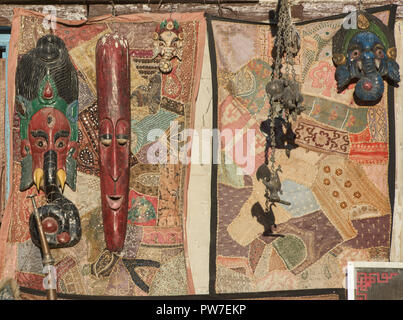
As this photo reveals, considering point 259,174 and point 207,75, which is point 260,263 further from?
point 207,75

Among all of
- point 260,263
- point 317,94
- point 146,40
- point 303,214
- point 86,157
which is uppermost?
point 146,40

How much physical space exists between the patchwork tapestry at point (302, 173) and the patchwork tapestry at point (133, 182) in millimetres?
245

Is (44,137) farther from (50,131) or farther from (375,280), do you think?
(375,280)

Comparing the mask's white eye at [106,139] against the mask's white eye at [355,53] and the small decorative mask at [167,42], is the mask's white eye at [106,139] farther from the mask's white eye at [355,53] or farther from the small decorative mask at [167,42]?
the mask's white eye at [355,53]

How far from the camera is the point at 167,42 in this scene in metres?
5.97

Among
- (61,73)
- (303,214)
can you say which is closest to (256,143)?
(303,214)

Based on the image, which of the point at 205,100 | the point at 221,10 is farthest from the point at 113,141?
the point at 221,10

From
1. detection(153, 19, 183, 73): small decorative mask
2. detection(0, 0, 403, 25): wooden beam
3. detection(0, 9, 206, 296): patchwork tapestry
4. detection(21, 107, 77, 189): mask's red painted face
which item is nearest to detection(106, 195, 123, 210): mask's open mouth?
detection(0, 9, 206, 296): patchwork tapestry

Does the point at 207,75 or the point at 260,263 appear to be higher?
the point at 207,75

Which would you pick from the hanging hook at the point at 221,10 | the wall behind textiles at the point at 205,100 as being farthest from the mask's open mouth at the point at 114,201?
the hanging hook at the point at 221,10

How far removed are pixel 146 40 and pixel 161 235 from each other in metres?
1.46

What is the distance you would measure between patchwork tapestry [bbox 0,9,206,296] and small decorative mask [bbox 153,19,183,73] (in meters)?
0.04

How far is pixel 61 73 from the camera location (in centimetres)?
585

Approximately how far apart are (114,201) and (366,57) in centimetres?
212
